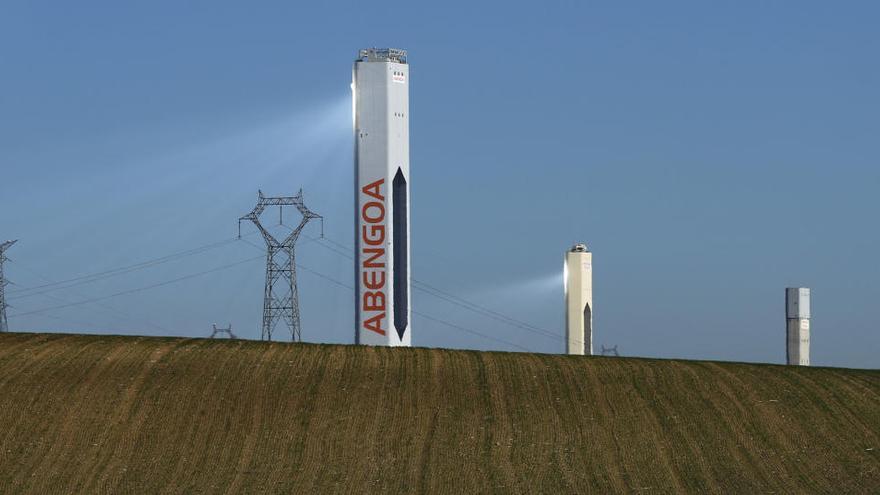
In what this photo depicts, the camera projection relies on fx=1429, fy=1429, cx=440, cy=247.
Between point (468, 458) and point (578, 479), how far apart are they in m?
3.25

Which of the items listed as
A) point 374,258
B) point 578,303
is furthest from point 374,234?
point 578,303

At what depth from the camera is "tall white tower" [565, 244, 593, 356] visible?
8444 cm

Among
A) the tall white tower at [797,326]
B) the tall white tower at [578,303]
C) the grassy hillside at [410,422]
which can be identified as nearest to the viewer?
the grassy hillside at [410,422]

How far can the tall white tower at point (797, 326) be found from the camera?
247 ft

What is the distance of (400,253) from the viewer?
6800cm


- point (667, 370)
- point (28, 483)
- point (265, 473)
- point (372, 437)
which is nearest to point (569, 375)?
point (667, 370)

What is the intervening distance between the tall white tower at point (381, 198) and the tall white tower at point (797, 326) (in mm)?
21446

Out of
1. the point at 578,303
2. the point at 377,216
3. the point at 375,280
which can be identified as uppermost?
the point at 377,216

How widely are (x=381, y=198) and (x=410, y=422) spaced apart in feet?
87.4

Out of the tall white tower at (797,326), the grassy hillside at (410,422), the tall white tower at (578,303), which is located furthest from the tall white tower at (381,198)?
the tall white tower at (797,326)

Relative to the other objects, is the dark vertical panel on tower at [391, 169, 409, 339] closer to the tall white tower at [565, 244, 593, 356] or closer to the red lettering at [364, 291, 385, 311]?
the red lettering at [364, 291, 385, 311]

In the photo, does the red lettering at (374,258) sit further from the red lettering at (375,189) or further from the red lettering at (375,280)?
the red lettering at (375,189)

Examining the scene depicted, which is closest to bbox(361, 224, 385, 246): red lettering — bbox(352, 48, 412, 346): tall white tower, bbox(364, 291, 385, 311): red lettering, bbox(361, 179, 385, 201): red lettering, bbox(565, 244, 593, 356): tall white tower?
bbox(352, 48, 412, 346): tall white tower

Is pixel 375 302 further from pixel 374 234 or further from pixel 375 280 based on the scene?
pixel 374 234
